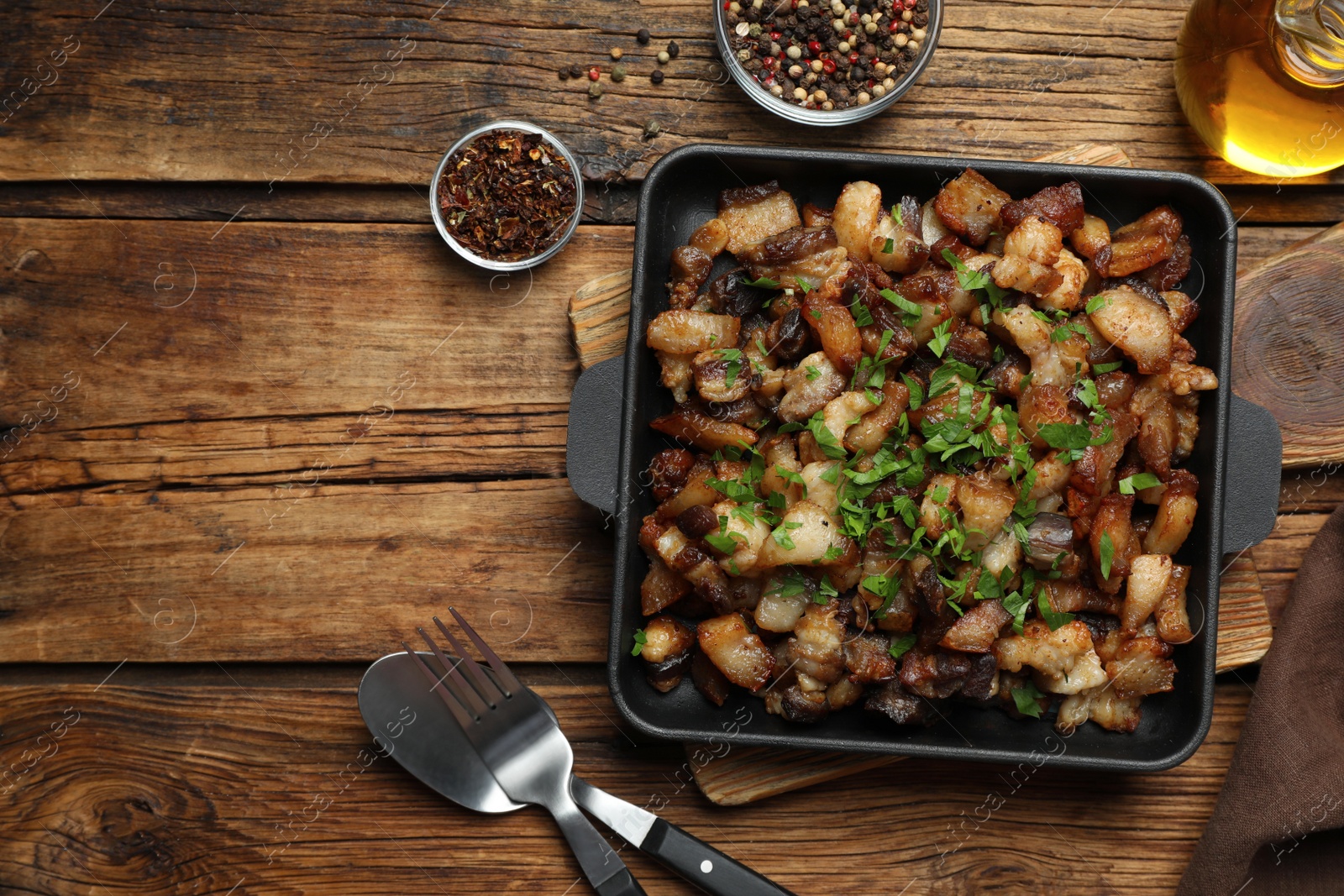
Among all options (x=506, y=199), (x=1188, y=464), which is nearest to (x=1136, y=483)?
(x=1188, y=464)

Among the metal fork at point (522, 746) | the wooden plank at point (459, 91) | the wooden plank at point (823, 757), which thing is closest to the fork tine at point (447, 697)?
the metal fork at point (522, 746)

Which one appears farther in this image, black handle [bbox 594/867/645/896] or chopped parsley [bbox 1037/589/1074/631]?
black handle [bbox 594/867/645/896]

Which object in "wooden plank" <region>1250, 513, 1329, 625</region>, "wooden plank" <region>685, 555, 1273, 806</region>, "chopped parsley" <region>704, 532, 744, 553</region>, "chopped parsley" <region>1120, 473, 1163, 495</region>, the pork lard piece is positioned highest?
the pork lard piece

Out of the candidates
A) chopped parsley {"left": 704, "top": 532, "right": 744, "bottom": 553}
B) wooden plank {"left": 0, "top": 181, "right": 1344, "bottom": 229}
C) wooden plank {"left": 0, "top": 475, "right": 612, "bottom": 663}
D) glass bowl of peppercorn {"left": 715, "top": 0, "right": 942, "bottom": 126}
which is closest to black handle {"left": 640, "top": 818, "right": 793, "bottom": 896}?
wooden plank {"left": 0, "top": 475, "right": 612, "bottom": 663}

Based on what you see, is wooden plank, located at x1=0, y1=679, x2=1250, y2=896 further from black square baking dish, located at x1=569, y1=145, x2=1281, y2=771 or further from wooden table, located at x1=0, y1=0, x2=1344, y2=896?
black square baking dish, located at x1=569, y1=145, x2=1281, y2=771

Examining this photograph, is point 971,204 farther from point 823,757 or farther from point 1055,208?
point 823,757

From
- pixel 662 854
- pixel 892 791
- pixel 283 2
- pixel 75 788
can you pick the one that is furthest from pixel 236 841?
pixel 283 2
